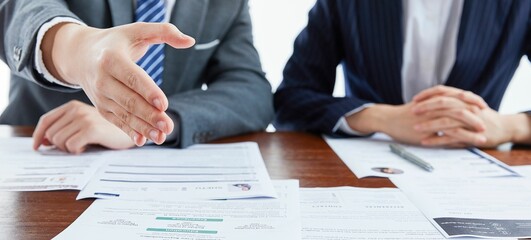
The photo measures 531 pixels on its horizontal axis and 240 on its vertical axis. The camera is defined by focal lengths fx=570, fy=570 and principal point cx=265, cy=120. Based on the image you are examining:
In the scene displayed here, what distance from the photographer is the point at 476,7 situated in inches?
49.0

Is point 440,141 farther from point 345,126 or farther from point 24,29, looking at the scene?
point 24,29

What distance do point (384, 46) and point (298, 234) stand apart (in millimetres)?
829

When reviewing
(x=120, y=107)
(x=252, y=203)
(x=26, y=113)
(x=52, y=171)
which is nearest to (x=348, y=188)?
(x=252, y=203)

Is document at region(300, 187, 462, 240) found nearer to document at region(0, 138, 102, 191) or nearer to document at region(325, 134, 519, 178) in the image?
document at region(325, 134, 519, 178)

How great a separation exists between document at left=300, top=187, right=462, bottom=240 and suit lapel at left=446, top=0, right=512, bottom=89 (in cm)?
63

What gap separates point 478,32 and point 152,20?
2.31 feet

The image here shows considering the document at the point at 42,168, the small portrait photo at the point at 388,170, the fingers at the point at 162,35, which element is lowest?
the document at the point at 42,168

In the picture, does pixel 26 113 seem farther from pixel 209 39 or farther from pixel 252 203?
pixel 252 203

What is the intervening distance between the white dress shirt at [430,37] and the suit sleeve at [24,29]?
30.8 inches

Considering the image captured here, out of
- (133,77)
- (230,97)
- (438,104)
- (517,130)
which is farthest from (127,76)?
(517,130)

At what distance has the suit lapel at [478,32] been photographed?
1.25 metres

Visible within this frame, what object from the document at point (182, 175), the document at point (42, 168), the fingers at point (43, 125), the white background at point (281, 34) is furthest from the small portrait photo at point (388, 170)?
the white background at point (281, 34)

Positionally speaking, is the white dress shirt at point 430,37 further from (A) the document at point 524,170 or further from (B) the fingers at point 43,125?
(B) the fingers at point 43,125

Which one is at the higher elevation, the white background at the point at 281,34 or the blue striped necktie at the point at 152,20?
the blue striped necktie at the point at 152,20
